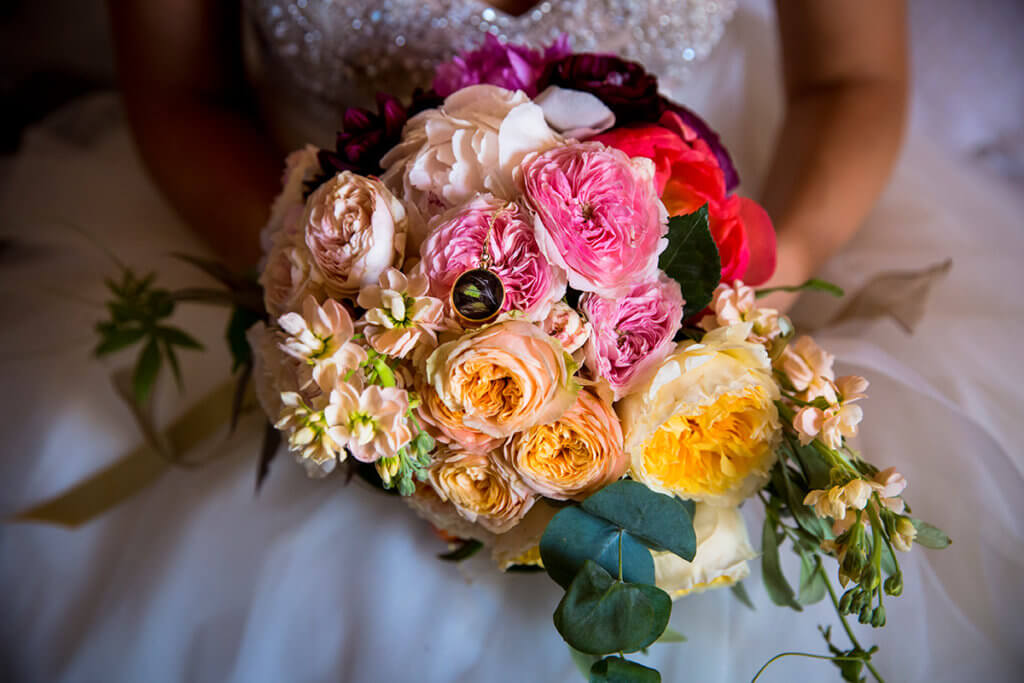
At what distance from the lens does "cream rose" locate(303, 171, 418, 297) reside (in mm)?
366

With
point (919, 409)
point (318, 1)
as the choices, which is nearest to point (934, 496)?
point (919, 409)

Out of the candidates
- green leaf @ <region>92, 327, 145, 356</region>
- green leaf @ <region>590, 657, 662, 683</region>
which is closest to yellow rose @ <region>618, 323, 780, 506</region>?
green leaf @ <region>590, 657, 662, 683</region>

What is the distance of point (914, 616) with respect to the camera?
0.51m

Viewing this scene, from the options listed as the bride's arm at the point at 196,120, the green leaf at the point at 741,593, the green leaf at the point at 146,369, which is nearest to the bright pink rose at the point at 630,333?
the green leaf at the point at 741,593

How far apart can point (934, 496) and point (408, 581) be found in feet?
1.45

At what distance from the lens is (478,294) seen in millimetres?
344

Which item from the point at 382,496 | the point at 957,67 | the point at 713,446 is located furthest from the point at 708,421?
the point at 957,67

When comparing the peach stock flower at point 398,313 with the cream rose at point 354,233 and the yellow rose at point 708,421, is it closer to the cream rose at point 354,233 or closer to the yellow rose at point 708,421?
the cream rose at point 354,233

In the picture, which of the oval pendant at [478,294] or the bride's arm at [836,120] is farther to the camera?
the bride's arm at [836,120]

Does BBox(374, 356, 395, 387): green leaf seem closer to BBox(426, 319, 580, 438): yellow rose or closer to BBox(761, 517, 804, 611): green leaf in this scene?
BBox(426, 319, 580, 438): yellow rose

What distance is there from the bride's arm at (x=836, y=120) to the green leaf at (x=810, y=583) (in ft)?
1.27

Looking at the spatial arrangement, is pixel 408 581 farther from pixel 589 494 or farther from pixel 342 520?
pixel 589 494

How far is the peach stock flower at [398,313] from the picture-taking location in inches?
13.5

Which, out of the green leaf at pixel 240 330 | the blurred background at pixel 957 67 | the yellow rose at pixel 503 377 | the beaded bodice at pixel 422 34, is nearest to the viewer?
the yellow rose at pixel 503 377
